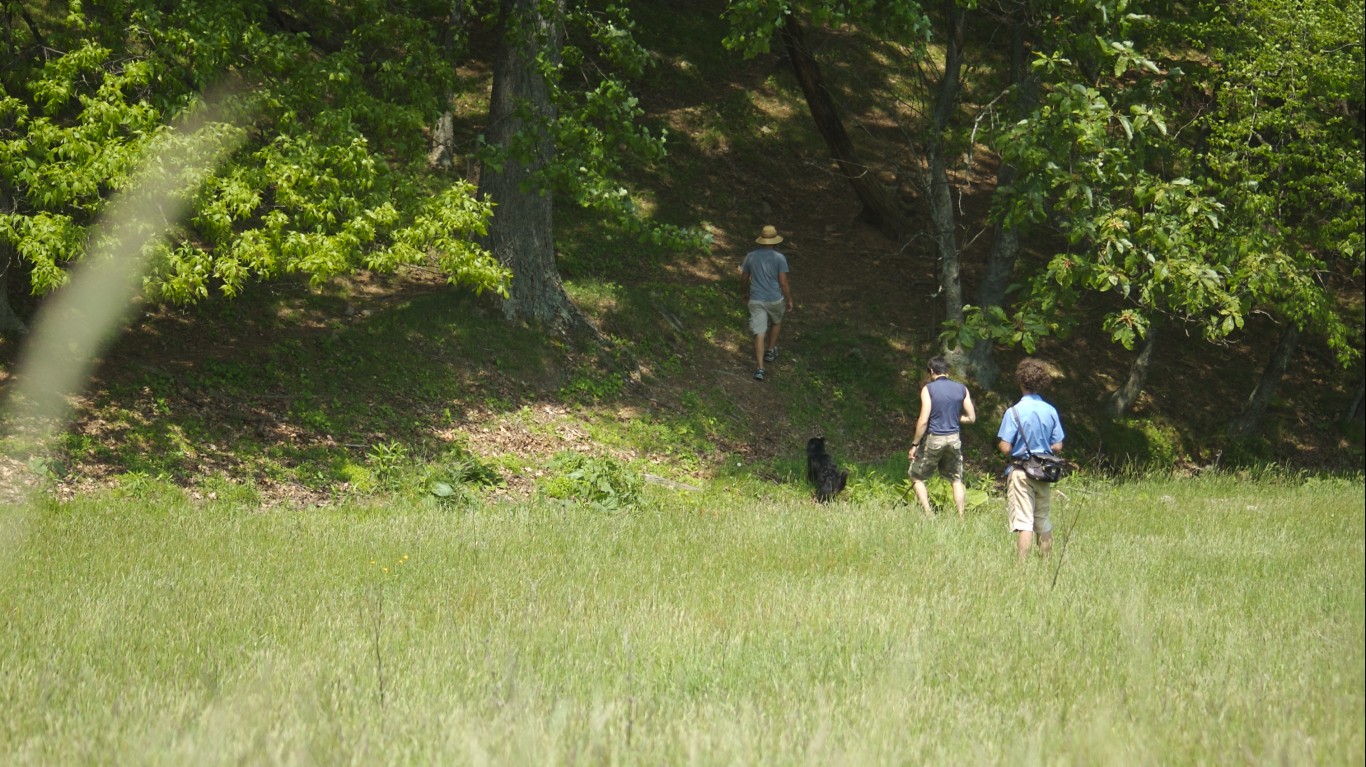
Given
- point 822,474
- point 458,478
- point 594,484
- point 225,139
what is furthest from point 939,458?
point 225,139

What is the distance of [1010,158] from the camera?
45.9ft

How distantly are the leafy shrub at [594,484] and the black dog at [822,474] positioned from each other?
1.99m

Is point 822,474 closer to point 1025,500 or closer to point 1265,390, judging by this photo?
point 1025,500

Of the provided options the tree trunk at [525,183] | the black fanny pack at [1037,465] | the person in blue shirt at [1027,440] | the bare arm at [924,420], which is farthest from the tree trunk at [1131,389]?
the black fanny pack at [1037,465]

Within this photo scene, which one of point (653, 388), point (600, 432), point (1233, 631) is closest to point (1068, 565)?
point (1233, 631)

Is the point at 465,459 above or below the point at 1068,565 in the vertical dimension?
below

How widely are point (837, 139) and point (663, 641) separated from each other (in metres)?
16.7

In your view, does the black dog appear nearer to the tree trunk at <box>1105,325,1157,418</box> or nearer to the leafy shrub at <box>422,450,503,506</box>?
the leafy shrub at <box>422,450,503,506</box>

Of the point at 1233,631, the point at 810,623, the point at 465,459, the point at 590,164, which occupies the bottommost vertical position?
the point at 465,459

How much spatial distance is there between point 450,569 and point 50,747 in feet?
13.1

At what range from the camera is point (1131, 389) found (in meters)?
20.1

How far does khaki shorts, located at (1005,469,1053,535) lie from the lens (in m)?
8.92

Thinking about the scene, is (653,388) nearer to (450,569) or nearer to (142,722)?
(450,569)

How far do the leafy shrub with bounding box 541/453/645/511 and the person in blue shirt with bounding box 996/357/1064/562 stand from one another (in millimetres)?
4387
